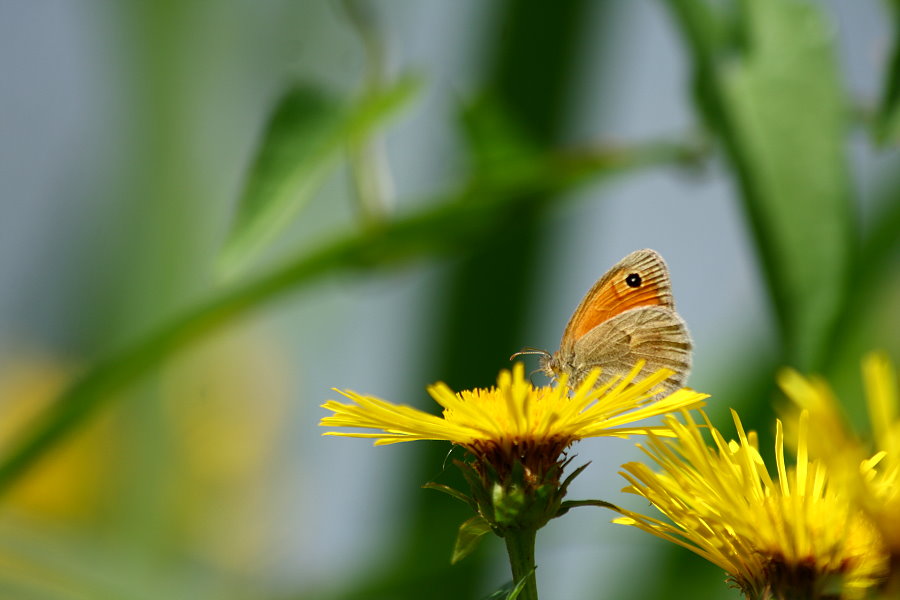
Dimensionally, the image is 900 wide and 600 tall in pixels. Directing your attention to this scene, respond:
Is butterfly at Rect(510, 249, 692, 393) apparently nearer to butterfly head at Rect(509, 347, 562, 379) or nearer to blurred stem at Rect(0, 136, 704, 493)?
butterfly head at Rect(509, 347, 562, 379)

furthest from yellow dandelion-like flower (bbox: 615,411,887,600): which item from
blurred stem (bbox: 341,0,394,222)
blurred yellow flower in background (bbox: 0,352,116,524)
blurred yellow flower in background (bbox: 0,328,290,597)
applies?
blurred yellow flower in background (bbox: 0,352,116,524)

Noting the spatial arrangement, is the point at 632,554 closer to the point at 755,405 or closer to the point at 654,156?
Answer: the point at 755,405

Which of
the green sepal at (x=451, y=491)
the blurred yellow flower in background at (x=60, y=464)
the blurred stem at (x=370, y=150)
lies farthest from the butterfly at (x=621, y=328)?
the blurred yellow flower in background at (x=60, y=464)

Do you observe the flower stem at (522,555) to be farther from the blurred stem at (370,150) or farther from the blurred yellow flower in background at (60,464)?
the blurred yellow flower in background at (60,464)

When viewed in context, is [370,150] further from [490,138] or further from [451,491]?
[451,491]

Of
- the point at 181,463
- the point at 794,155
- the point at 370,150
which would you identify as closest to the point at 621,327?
the point at 794,155

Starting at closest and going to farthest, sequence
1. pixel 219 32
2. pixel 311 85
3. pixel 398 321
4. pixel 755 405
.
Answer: pixel 311 85, pixel 755 405, pixel 398 321, pixel 219 32

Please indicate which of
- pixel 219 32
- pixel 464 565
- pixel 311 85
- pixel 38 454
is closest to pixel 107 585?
pixel 38 454
